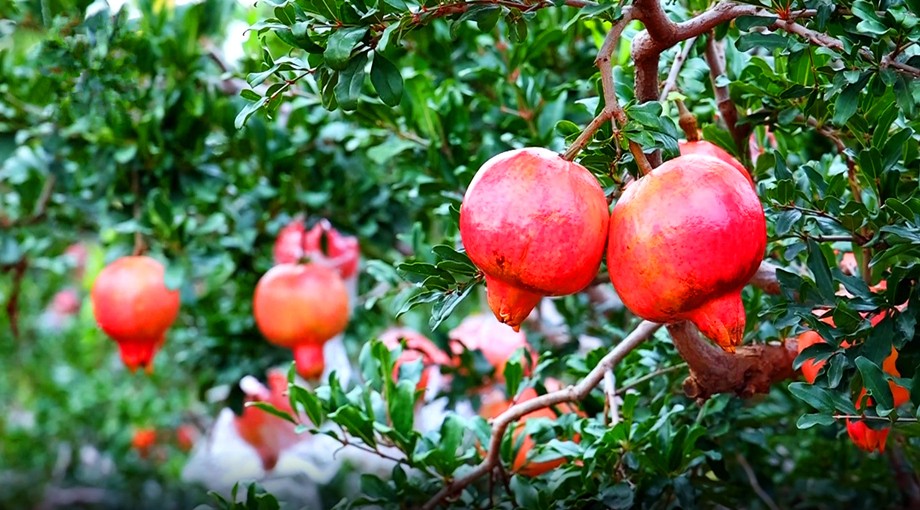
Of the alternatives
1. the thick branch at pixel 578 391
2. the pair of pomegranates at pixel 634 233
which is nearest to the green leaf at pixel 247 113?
the pair of pomegranates at pixel 634 233

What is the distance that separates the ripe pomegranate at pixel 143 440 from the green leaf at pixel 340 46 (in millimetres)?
2611

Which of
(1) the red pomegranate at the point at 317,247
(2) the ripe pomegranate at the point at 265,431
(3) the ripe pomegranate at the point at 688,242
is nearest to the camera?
(3) the ripe pomegranate at the point at 688,242

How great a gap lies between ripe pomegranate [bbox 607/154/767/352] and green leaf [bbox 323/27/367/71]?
9.3 inches

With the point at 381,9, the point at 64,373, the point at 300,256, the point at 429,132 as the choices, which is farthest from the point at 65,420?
the point at 381,9

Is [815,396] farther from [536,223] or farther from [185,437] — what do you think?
[185,437]

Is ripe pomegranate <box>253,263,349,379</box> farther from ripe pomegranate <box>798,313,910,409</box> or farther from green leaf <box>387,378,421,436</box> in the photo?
ripe pomegranate <box>798,313,910,409</box>

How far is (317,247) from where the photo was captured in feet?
6.15

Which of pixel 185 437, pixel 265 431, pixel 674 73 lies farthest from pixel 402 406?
pixel 185 437

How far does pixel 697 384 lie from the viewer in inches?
35.6

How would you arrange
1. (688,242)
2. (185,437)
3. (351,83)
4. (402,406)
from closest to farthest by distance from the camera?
(688,242) < (351,83) < (402,406) < (185,437)

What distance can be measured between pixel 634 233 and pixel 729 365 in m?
0.31

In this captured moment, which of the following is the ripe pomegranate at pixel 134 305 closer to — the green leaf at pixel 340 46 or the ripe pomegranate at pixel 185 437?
the green leaf at pixel 340 46

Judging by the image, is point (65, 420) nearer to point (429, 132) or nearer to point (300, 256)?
point (300, 256)

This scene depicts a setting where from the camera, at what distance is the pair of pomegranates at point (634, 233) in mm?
629
